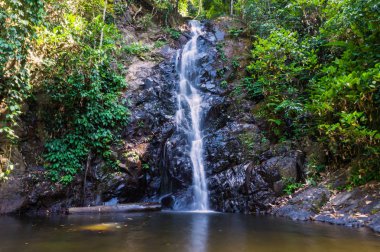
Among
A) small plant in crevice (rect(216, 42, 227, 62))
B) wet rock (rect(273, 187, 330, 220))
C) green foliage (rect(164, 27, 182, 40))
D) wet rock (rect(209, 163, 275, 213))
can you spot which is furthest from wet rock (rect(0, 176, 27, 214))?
green foliage (rect(164, 27, 182, 40))

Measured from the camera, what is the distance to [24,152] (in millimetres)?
9031

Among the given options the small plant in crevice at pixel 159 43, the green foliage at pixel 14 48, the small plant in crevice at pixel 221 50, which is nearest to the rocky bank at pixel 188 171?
the small plant in crevice at pixel 221 50

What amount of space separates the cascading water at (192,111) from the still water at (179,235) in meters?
2.42

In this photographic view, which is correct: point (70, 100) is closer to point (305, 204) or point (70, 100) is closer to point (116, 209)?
point (116, 209)

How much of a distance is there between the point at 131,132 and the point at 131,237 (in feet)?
19.4

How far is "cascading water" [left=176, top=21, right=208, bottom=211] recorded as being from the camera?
953cm

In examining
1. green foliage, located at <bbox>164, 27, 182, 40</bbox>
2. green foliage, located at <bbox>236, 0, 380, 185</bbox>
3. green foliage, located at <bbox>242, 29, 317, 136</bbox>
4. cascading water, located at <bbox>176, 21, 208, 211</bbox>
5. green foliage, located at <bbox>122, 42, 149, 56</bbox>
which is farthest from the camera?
green foliage, located at <bbox>164, 27, 182, 40</bbox>

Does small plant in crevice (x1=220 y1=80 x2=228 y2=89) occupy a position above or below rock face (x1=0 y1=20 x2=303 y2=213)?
above

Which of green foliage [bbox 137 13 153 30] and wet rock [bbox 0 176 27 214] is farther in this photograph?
green foliage [bbox 137 13 153 30]

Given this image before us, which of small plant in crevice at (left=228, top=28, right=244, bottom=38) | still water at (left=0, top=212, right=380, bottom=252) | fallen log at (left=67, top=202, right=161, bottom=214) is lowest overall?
still water at (left=0, top=212, right=380, bottom=252)

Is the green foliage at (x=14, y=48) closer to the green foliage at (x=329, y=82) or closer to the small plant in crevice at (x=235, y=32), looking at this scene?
the green foliage at (x=329, y=82)

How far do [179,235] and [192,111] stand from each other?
23.2ft

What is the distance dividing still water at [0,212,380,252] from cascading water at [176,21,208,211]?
2.42 metres

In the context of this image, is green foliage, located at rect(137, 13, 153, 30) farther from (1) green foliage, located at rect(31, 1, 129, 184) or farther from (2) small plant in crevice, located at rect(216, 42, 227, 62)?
(1) green foliage, located at rect(31, 1, 129, 184)
